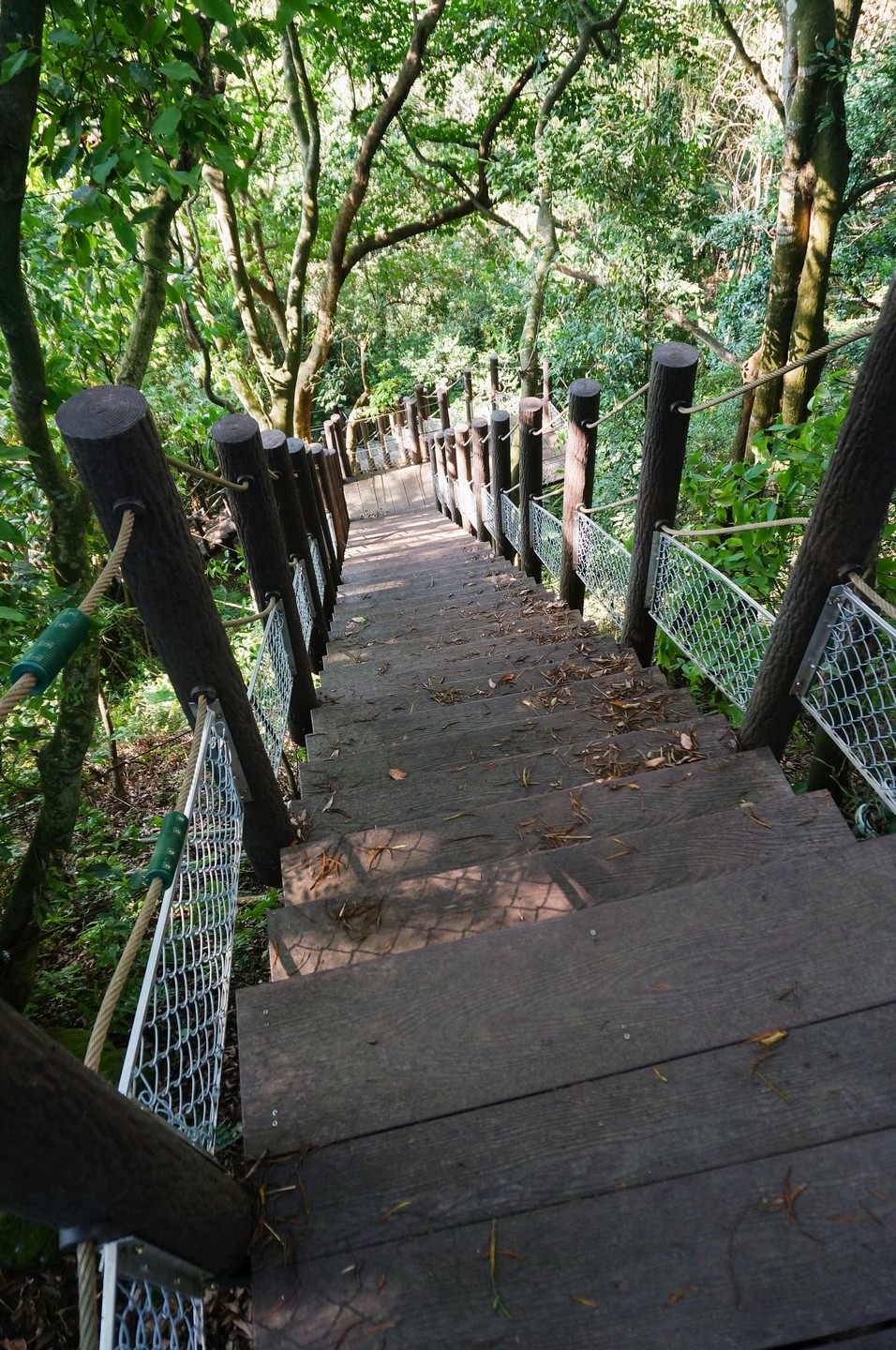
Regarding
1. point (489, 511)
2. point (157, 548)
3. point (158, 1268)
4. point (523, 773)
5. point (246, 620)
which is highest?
point (157, 548)

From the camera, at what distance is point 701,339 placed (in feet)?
29.0

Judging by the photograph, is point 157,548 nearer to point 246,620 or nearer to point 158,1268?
point 246,620

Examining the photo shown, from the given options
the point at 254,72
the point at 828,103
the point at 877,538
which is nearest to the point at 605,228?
the point at 828,103

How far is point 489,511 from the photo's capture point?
729 cm

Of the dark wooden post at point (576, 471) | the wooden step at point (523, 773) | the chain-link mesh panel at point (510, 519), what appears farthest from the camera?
the chain-link mesh panel at point (510, 519)

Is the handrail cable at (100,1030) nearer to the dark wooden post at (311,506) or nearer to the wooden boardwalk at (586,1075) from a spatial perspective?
the wooden boardwalk at (586,1075)

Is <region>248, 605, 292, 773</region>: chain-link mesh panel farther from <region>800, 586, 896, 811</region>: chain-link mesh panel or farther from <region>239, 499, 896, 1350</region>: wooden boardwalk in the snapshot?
<region>800, 586, 896, 811</region>: chain-link mesh panel

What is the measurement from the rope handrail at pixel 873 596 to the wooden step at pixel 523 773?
2.17 feet

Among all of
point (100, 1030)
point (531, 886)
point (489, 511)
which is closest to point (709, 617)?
point (531, 886)

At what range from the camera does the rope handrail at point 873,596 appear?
165cm

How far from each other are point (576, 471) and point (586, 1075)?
3406mm

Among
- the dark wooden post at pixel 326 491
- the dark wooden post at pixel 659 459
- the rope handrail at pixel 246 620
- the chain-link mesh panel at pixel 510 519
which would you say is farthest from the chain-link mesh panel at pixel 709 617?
the dark wooden post at pixel 326 491

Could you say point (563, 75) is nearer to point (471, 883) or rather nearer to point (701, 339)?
point (701, 339)

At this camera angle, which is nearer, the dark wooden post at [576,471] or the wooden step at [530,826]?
the wooden step at [530,826]
